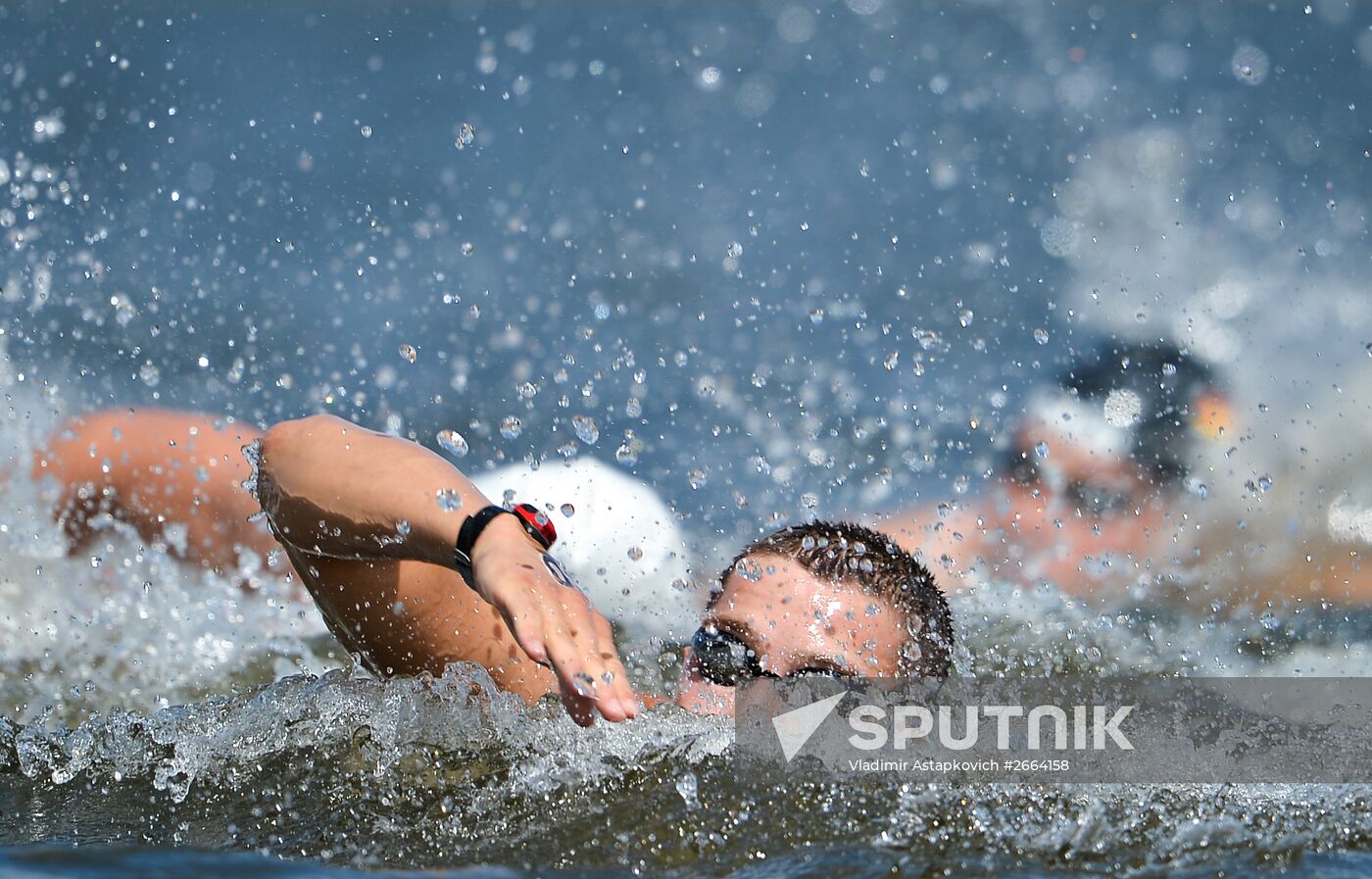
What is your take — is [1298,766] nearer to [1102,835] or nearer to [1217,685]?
[1102,835]

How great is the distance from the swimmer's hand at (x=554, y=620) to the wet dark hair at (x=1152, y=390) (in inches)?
186

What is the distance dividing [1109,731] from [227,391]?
5.64m

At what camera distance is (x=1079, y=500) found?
21.2ft

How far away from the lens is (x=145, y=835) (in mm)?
1972

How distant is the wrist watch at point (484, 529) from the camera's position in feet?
7.13

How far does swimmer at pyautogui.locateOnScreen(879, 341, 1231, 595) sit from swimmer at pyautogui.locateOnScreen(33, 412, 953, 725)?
10.6 feet

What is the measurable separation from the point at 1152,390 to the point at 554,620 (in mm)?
7023

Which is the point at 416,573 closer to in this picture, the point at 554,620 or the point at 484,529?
the point at 484,529

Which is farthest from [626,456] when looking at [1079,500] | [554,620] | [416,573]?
[554,620]

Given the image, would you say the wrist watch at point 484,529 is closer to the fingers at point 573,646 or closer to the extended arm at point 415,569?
the extended arm at point 415,569

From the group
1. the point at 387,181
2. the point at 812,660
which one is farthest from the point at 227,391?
the point at 387,181

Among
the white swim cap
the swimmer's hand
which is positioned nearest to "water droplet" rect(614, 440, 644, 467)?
the white swim cap

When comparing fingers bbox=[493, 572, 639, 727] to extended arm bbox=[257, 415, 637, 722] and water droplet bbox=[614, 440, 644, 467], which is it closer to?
extended arm bbox=[257, 415, 637, 722]

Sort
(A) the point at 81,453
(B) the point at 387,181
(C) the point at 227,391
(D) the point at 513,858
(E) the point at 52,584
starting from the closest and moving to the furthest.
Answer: (D) the point at 513,858, (A) the point at 81,453, (E) the point at 52,584, (C) the point at 227,391, (B) the point at 387,181
